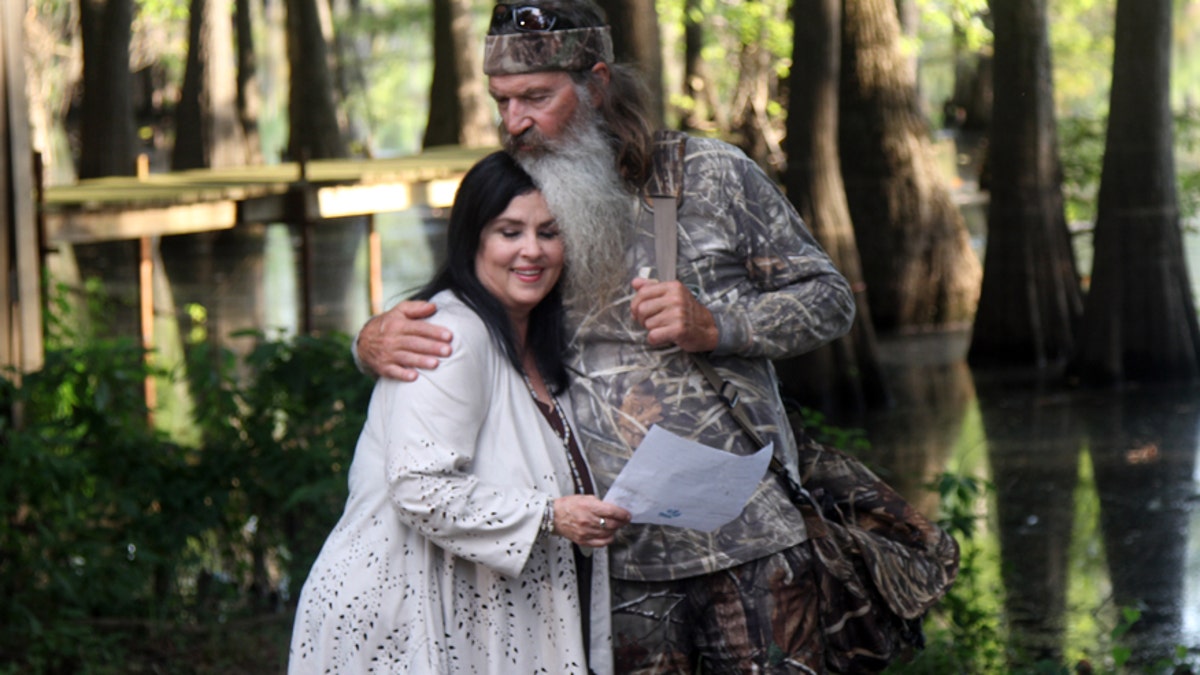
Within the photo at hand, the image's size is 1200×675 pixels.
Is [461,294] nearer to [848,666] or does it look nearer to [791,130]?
[848,666]

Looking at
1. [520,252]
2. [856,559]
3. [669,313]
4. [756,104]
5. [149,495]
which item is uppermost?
[756,104]

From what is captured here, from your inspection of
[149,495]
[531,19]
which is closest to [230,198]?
[149,495]

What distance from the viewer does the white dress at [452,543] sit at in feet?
11.2

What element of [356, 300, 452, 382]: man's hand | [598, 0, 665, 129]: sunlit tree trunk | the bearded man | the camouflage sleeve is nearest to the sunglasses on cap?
the bearded man

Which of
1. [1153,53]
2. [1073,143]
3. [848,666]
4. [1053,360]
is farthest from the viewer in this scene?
[1073,143]

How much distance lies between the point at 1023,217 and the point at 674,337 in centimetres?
1378

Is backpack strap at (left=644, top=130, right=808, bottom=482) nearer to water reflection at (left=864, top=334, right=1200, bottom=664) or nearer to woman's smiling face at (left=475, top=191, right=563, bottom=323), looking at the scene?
woman's smiling face at (left=475, top=191, right=563, bottom=323)

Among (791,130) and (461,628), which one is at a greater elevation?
(791,130)

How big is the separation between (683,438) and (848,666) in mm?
754

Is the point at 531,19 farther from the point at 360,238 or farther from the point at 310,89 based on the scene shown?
the point at 360,238

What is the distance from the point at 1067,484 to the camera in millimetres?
11406

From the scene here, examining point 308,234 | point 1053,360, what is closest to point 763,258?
point 308,234

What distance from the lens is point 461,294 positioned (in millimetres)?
3662

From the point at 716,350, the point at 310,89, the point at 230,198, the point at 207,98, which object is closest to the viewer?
the point at 716,350
